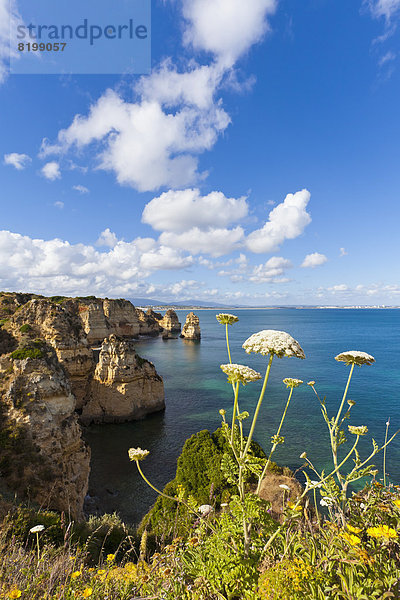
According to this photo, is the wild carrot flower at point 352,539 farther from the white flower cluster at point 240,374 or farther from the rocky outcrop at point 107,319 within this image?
the rocky outcrop at point 107,319

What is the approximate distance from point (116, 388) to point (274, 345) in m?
36.5

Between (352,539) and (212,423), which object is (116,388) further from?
(352,539)

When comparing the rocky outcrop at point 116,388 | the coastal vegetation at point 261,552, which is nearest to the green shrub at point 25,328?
the rocky outcrop at point 116,388

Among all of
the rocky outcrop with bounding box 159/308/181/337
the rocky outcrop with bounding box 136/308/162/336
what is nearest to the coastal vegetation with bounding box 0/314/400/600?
the rocky outcrop with bounding box 136/308/162/336

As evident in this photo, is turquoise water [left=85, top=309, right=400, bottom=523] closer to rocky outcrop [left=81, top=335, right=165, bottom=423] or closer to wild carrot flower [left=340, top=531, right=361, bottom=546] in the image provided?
rocky outcrop [left=81, top=335, right=165, bottom=423]

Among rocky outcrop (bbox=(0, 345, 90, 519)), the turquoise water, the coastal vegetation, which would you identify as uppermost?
the coastal vegetation

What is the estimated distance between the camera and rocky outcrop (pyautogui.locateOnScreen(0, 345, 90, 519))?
47.3ft

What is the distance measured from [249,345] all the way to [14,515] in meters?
11.6

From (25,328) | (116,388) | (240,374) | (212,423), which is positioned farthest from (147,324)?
(240,374)

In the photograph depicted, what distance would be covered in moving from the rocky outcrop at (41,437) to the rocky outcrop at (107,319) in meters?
66.6

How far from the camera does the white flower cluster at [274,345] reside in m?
3.75

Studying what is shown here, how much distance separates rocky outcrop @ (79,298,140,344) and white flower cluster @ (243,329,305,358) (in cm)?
8368

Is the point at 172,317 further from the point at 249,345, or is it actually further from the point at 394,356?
the point at 249,345

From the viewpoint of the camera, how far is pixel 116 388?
1427 inches
